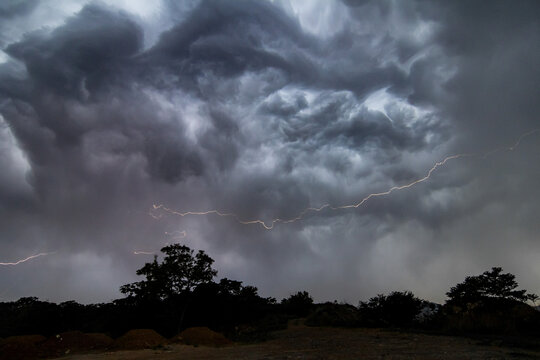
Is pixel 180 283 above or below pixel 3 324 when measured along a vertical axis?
above

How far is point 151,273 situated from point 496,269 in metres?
30.1

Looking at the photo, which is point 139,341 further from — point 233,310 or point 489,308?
point 489,308

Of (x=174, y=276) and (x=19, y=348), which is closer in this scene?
(x=19, y=348)

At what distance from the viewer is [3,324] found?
3506cm

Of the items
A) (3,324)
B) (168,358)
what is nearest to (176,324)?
(168,358)

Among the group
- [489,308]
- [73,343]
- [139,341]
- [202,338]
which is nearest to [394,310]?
[489,308]

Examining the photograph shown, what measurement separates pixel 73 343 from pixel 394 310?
21455 mm

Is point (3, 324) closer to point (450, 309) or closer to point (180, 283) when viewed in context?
point (180, 283)

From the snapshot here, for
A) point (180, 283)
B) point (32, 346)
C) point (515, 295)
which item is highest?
point (180, 283)

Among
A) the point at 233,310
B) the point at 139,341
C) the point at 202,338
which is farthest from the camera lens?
the point at 233,310

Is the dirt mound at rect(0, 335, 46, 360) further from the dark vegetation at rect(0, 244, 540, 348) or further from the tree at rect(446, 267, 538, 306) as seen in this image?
the tree at rect(446, 267, 538, 306)

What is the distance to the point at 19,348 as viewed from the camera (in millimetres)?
16281

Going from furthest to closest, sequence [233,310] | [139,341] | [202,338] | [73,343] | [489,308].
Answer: [233,310], [489,308], [73,343], [202,338], [139,341]

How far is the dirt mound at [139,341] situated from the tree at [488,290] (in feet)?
74.3
